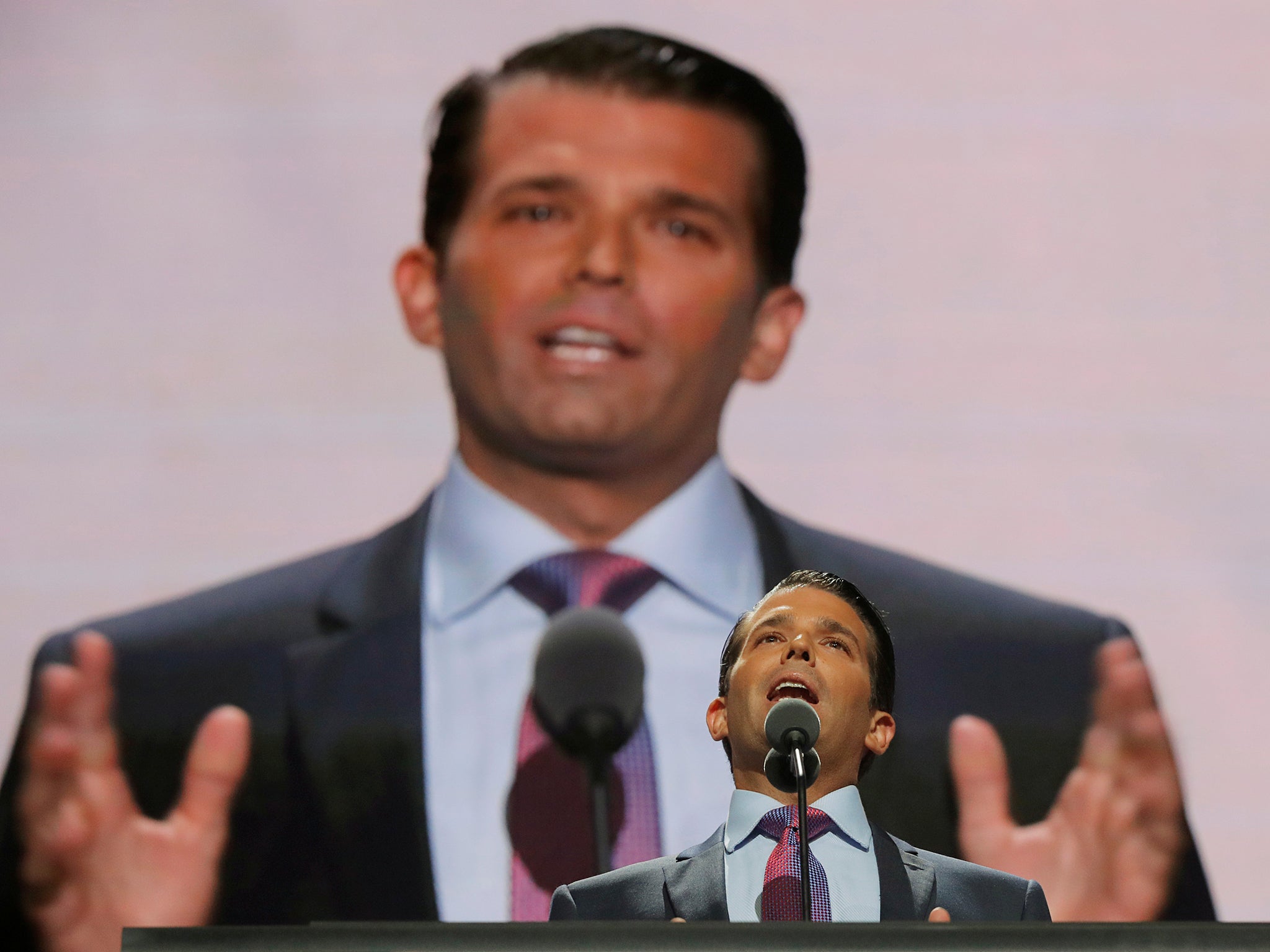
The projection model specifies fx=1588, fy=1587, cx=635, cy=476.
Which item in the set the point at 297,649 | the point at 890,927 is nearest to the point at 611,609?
the point at 297,649

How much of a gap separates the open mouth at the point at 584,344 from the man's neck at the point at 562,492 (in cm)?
23

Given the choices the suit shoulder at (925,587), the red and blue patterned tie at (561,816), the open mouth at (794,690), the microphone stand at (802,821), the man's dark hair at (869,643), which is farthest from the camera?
the suit shoulder at (925,587)

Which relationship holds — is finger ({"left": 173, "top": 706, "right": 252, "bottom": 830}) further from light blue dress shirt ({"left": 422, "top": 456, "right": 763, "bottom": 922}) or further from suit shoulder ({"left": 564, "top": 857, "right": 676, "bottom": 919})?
suit shoulder ({"left": 564, "top": 857, "right": 676, "bottom": 919})

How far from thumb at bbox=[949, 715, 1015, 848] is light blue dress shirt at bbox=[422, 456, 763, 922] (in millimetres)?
435

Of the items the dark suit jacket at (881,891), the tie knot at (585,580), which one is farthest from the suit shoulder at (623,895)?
the tie knot at (585,580)

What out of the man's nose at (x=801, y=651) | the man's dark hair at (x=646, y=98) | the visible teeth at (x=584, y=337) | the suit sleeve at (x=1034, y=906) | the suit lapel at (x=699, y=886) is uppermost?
the man's dark hair at (x=646, y=98)

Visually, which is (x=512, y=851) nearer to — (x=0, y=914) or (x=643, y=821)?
(x=643, y=821)

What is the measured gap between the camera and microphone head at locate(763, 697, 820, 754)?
1.49 meters

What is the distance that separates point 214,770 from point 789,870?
1.69 m

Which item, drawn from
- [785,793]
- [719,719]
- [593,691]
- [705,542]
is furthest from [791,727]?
[705,542]

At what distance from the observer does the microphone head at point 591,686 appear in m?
2.19

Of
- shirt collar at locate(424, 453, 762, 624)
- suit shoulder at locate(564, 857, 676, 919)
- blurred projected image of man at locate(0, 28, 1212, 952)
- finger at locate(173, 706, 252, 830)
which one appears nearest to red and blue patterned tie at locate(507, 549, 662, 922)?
blurred projected image of man at locate(0, 28, 1212, 952)

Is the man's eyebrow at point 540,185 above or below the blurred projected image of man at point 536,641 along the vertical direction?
above

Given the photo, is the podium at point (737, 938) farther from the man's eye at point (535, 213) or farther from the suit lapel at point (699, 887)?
the man's eye at point (535, 213)
